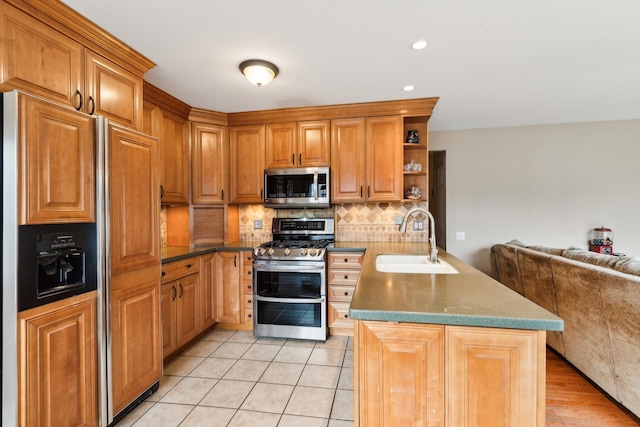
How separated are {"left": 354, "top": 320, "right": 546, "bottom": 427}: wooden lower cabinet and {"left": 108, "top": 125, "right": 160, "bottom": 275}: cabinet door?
4.82 feet

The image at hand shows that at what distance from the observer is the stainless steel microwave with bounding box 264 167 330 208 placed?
10.3ft

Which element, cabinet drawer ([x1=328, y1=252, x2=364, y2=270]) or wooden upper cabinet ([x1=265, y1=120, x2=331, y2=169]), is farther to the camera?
wooden upper cabinet ([x1=265, y1=120, x2=331, y2=169])

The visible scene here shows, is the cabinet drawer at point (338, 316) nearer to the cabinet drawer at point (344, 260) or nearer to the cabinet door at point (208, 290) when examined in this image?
the cabinet drawer at point (344, 260)

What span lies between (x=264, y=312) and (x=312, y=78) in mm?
2242

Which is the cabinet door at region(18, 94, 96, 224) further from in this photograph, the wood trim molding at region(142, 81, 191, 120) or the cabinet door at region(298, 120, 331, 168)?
the cabinet door at region(298, 120, 331, 168)

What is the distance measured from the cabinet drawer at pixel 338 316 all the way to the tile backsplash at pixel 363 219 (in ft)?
2.66

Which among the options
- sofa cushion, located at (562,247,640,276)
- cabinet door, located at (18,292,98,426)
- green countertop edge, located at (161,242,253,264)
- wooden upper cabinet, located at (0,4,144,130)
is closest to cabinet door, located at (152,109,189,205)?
green countertop edge, located at (161,242,253,264)

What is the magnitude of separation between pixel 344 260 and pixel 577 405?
1938 mm

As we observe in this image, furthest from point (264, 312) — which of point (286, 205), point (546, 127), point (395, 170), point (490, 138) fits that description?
point (546, 127)

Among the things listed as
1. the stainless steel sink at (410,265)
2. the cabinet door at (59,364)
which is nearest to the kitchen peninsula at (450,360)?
the stainless steel sink at (410,265)

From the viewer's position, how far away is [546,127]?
3.79 meters

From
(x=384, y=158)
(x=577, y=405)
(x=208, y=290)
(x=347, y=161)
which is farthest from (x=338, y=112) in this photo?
(x=577, y=405)

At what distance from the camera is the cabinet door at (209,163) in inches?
126

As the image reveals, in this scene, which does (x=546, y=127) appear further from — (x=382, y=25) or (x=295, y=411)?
(x=295, y=411)
